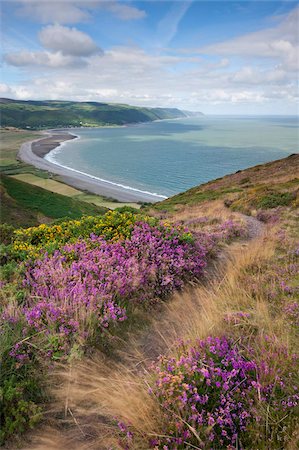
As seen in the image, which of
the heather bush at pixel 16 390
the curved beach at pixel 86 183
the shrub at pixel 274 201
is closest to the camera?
the heather bush at pixel 16 390

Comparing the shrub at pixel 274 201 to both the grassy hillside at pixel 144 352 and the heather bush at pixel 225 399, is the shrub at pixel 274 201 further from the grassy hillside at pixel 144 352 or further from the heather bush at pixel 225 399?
the heather bush at pixel 225 399

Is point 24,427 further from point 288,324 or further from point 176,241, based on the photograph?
point 176,241

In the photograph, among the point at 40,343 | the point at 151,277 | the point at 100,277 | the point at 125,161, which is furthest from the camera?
the point at 125,161

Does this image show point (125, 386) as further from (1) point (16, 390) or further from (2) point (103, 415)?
(1) point (16, 390)

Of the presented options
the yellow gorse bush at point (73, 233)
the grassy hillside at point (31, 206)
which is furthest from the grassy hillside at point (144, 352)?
the grassy hillside at point (31, 206)

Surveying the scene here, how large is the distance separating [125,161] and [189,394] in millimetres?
159331

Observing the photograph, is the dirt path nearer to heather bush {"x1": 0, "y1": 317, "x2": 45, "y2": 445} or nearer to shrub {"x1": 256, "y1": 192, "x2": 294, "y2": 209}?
heather bush {"x1": 0, "y1": 317, "x2": 45, "y2": 445}

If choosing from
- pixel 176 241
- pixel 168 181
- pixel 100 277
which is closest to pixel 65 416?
pixel 100 277

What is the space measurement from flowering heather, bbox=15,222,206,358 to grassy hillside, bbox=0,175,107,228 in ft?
116

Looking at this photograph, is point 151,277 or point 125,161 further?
point 125,161

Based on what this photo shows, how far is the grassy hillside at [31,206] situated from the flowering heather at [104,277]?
35382mm

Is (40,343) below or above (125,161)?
below

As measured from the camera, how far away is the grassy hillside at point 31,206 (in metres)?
42.2

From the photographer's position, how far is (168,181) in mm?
111688
